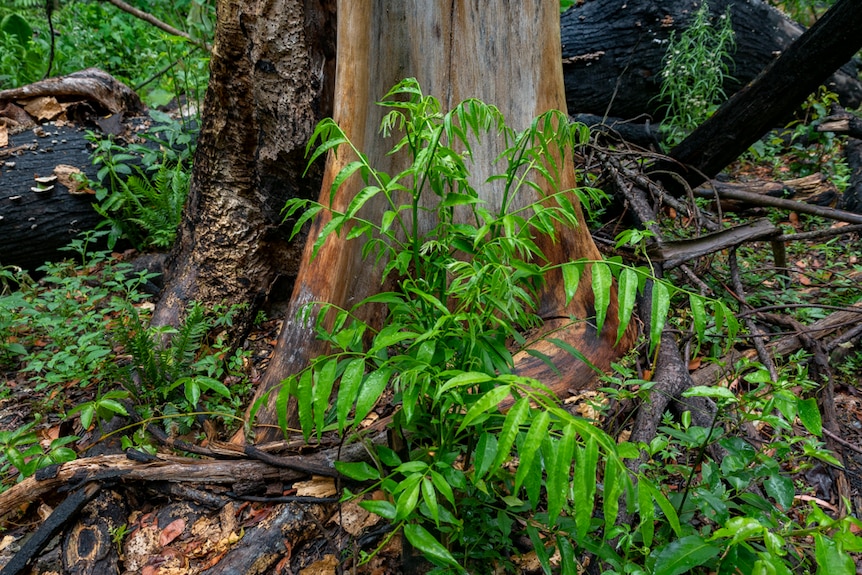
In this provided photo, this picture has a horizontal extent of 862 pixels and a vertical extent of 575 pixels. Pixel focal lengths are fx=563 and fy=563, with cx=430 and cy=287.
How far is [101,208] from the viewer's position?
4.06 m

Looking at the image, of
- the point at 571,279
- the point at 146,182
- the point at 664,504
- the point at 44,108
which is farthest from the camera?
the point at 44,108

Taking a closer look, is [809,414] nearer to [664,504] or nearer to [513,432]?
[664,504]

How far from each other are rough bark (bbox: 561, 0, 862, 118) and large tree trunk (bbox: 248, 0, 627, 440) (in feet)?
9.64

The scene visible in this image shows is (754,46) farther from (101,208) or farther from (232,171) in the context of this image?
(101,208)

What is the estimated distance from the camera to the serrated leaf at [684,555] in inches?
48.6

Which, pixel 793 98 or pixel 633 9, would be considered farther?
pixel 633 9

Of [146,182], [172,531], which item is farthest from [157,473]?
[146,182]

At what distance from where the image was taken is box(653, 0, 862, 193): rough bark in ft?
9.37

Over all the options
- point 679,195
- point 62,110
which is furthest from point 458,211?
point 62,110

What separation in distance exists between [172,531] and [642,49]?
5235 millimetres

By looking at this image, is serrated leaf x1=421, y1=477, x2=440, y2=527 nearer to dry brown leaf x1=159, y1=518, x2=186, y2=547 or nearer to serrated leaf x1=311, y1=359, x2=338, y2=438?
serrated leaf x1=311, y1=359, x2=338, y2=438

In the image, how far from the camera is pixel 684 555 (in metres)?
1.25

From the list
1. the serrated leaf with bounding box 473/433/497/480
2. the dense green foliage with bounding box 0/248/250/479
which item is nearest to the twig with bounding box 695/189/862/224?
the serrated leaf with bounding box 473/433/497/480

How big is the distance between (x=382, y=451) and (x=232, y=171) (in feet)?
7.15
